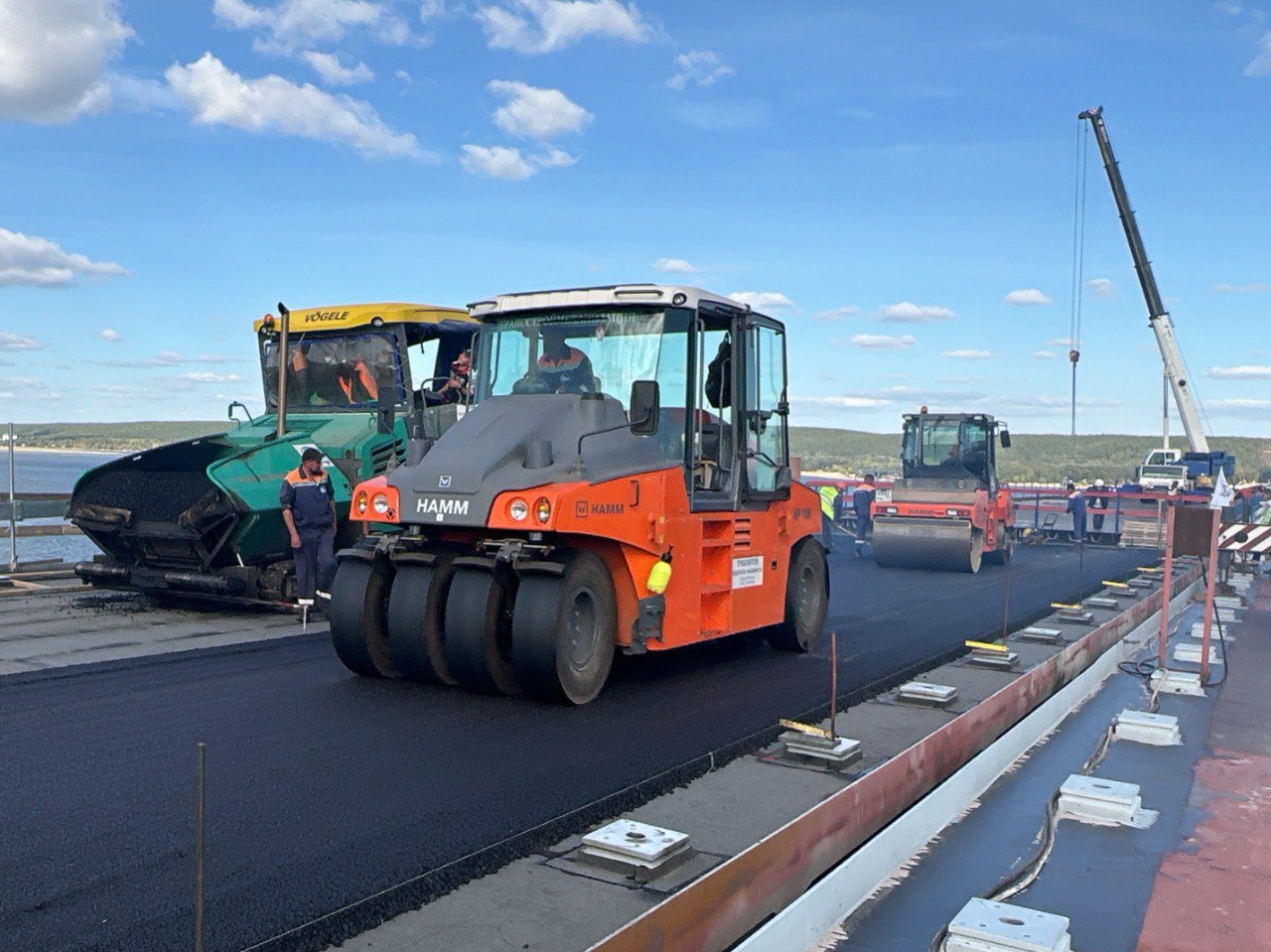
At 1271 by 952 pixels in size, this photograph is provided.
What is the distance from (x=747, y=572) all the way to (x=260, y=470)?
439cm

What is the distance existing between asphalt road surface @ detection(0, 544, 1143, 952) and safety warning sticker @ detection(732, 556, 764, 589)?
0.62m

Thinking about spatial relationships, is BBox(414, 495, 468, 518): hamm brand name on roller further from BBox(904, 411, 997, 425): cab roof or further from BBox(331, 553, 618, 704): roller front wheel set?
BBox(904, 411, 997, 425): cab roof

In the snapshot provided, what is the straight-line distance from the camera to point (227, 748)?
5.27 m

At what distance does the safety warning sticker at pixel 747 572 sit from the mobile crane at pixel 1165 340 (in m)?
23.7

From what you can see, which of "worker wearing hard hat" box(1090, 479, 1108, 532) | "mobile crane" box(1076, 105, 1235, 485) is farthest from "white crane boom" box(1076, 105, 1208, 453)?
"worker wearing hard hat" box(1090, 479, 1108, 532)

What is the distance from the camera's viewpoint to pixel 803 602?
8.75 m

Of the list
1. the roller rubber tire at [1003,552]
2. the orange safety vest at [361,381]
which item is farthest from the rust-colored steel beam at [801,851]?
the roller rubber tire at [1003,552]

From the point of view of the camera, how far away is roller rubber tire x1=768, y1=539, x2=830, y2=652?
855 centimetres

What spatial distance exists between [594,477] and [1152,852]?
324cm

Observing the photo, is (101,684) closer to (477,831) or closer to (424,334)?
(477,831)

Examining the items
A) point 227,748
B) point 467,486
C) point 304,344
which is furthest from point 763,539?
point 304,344

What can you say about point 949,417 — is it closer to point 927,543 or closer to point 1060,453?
point 927,543

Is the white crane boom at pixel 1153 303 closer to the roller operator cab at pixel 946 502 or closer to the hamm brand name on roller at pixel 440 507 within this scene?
the roller operator cab at pixel 946 502

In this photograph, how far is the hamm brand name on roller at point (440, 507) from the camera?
20.3 ft
